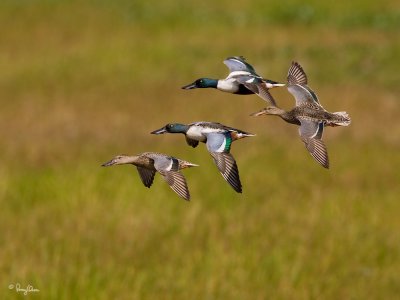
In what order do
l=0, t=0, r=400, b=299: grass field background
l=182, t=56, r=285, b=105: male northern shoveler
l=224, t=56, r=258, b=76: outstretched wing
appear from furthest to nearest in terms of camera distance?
l=0, t=0, r=400, b=299: grass field background
l=224, t=56, r=258, b=76: outstretched wing
l=182, t=56, r=285, b=105: male northern shoveler

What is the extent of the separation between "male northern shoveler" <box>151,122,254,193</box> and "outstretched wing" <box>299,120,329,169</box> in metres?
0.13

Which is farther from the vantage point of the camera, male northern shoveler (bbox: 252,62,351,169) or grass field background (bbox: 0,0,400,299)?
grass field background (bbox: 0,0,400,299)

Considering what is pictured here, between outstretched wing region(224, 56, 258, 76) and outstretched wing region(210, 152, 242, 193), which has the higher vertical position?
outstretched wing region(224, 56, 258, 76)

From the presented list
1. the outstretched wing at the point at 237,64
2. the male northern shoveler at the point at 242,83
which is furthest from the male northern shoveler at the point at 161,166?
the outstretched wing at the point at 237,64

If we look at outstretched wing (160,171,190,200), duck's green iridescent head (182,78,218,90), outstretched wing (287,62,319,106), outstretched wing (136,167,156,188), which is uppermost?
duck's green iridescent head (182,78,218,90)

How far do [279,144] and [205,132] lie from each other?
22.6 m

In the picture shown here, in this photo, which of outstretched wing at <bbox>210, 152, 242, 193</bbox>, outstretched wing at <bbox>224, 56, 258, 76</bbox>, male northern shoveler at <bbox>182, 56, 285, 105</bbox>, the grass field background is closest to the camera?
outstretched wing at <bbox>210, 152, 242, 193</bbox>

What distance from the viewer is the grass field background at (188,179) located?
12.4 m

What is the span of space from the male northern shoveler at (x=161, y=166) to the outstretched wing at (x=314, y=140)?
252mm

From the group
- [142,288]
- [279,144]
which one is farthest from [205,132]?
[279,144]

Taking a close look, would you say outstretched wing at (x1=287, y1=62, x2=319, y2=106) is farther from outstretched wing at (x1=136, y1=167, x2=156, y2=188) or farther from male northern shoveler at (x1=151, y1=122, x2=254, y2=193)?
outstretched wing at (x1=136, y1=167, x2=156, y2=188)

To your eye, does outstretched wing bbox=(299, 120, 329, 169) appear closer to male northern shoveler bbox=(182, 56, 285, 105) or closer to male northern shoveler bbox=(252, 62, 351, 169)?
male northern shoveler bbox=(252, 62, 351, 169)

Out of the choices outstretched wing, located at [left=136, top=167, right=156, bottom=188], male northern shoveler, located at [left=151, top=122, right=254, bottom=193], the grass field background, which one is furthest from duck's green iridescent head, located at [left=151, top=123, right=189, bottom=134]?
the grass field background

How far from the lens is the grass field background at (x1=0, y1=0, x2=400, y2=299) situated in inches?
486
